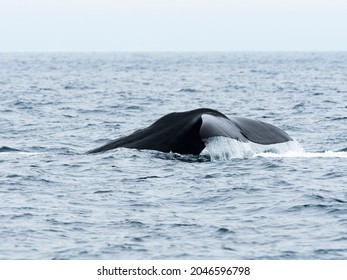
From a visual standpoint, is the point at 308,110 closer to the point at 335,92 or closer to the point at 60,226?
the point at 335,92

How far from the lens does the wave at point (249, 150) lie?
52.9 ft

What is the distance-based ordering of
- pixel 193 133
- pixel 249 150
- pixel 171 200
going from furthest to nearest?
pixel 249 150
pixel 193 133
pixel 171 200

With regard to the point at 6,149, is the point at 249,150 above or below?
above

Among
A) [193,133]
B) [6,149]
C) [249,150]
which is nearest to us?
[193,133]

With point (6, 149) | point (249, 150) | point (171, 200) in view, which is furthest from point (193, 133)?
point (6, 149)

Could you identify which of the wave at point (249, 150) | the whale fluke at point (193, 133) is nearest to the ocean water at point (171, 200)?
the wave at point (249, 150)

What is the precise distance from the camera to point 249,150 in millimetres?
17047

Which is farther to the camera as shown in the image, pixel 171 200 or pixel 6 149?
pixel 6 149

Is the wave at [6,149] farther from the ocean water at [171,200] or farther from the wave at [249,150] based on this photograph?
the wave at [249,150]

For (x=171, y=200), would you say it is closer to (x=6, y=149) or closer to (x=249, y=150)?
(x=249, y=150)

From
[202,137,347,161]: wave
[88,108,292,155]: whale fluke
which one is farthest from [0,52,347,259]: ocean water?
[88,108,292,155]: whale fluke

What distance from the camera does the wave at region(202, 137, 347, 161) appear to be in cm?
1612
